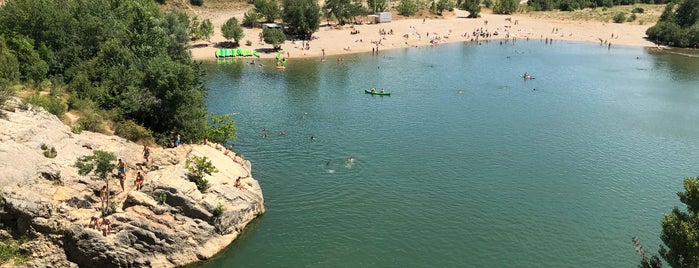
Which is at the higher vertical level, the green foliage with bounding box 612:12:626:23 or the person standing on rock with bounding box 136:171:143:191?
the green foliage with bounding box 612:12:626:23

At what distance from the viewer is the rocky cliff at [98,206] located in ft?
120

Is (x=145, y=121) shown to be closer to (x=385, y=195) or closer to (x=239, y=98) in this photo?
(x=385, y=195)

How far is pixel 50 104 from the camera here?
4788 centimetres

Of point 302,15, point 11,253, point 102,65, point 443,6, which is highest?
point 443,6

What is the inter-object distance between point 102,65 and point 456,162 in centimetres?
4048

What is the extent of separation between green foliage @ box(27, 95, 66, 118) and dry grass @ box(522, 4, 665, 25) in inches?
6669

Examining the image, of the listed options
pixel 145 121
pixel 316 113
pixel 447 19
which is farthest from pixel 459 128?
pixel 447 19

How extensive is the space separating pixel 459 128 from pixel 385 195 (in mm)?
25086

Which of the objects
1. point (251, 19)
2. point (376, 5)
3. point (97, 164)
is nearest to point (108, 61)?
point (97, 164)

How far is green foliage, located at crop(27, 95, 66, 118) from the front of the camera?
46781 mm

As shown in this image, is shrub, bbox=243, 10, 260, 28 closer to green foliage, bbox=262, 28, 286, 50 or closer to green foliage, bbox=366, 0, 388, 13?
green foliage, bbox=262, 28, 286, 50

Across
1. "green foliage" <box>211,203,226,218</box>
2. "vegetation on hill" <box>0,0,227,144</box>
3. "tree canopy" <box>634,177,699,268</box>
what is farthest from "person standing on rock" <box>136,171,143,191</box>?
"tree canopy" <box>634,177,699,268</box>

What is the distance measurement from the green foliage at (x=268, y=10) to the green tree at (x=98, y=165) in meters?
103

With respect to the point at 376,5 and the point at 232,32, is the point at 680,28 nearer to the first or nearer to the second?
the point at 376,5
